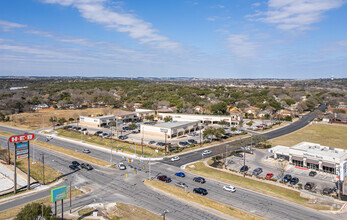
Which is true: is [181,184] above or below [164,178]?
below

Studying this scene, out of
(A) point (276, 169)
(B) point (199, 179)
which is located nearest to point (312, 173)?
(A) point (276, 169)

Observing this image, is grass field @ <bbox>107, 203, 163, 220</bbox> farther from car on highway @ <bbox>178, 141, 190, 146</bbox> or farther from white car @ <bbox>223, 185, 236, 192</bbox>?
car on highway @ <bbox>178, 141, 190, 146</bbox>

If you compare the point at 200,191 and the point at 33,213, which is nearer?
the point at 33,213

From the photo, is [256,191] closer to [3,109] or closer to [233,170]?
[233,170]

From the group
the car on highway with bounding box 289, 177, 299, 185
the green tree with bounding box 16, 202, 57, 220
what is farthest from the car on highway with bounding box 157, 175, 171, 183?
the car on highway with bounding box 289, 177, 299, 185

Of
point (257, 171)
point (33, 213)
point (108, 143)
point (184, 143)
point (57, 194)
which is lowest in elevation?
point (108, 143)

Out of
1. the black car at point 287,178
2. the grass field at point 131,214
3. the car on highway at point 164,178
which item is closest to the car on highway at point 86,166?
the car on highway at point 164,178

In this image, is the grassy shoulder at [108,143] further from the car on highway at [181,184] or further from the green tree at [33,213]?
the green tree at [33,213]

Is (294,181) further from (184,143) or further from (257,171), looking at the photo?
(184,143)

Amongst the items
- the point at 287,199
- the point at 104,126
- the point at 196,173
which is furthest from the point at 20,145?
the point at 104,126
